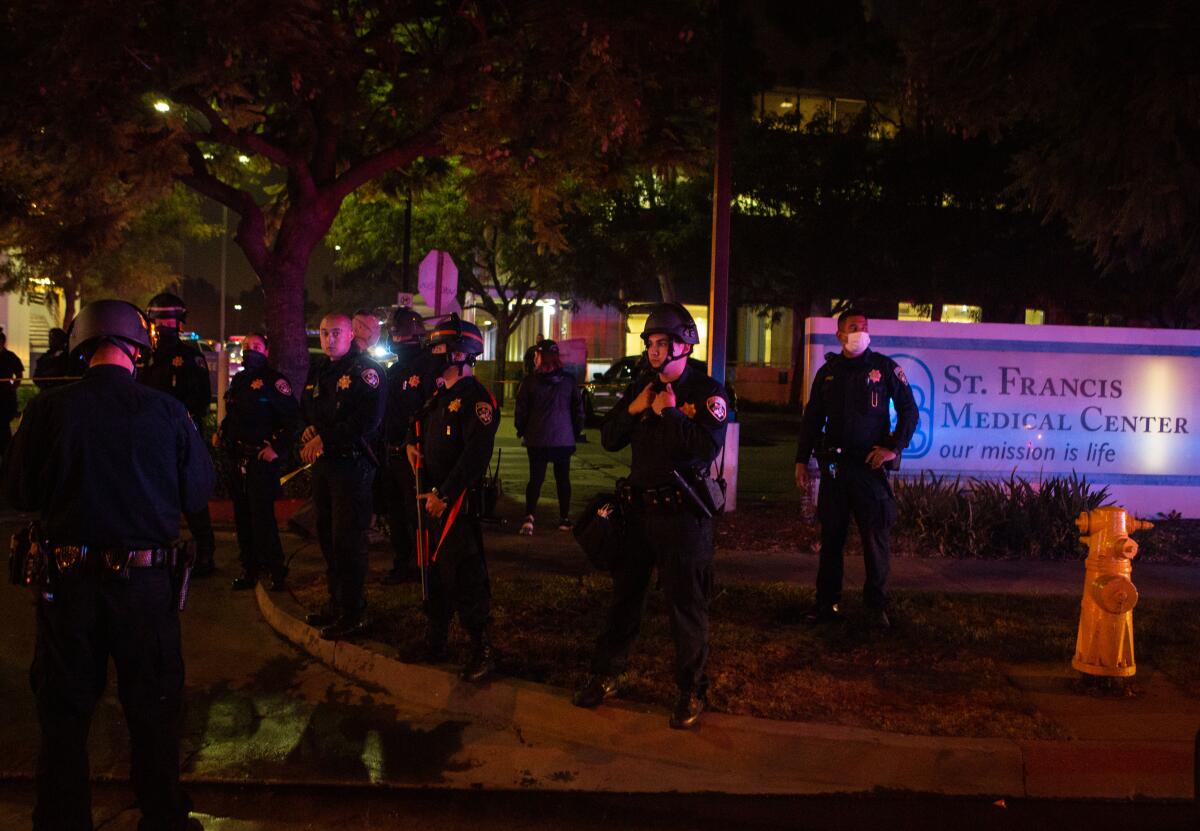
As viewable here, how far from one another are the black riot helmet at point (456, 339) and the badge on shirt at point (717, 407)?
149 cm

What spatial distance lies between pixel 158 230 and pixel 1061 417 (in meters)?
30.0

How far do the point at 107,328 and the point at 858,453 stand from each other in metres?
4.45

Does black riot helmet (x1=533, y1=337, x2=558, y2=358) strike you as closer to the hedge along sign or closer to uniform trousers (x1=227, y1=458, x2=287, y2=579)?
the hedge along sign

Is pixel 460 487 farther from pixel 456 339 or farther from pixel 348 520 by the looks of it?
pixel 348 520

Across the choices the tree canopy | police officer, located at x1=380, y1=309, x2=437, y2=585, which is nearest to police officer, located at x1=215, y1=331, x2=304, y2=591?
police officer, located at x1=380, y1=309, x2=437, y2=585

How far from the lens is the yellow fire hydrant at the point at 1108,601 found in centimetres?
551

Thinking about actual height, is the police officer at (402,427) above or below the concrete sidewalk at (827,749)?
above

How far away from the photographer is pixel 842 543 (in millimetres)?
6590

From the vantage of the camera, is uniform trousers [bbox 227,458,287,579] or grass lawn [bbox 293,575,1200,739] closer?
grass lawn [bbox 293,575,1200,739]

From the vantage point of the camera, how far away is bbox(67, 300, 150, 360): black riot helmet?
12.4 ft

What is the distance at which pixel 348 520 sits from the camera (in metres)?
6.29

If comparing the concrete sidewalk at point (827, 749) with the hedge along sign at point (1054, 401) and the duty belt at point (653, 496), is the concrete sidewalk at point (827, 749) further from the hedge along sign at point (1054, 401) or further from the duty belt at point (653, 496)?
the hedge along sign at point (1054, 401)

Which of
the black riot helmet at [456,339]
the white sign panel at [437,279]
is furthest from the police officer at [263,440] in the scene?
the white sign panel at [437,279]

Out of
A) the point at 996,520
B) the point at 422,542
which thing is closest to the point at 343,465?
the point at 422,542
